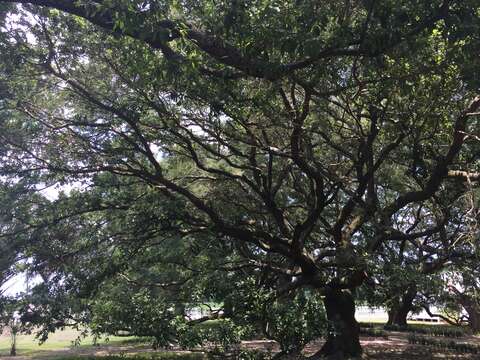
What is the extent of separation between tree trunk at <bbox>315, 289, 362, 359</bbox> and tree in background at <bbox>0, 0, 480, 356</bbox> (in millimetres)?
38

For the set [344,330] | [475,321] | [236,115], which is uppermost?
[236,115]

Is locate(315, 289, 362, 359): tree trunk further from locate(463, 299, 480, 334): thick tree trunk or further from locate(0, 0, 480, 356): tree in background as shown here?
locate(463, 299, 480, 334): thick tree trunk

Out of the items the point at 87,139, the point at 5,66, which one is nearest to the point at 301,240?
the point at 87,139

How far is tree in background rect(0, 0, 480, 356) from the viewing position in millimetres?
4969

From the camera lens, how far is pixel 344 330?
10.2m

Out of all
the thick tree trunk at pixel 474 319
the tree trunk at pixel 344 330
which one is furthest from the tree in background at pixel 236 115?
the thick tree trunk at pixel 474 319

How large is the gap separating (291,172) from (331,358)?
4.07 metres

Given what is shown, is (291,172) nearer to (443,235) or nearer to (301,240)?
(301,240)

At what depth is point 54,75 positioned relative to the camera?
25.8 feet

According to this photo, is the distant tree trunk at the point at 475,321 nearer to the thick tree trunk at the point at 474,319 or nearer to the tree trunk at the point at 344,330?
the thick tree trunk at the point at 474,319

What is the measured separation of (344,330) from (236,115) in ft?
17.2

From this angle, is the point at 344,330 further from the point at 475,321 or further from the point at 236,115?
the point at 475,321

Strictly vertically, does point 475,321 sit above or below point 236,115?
below

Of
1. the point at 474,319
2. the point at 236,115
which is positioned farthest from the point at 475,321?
the point at 236,115
